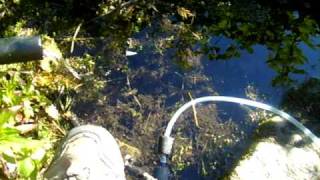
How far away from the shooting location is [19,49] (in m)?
1.34

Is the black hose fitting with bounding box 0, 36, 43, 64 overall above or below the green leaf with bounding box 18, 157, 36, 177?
above

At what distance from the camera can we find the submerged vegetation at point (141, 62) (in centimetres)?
325

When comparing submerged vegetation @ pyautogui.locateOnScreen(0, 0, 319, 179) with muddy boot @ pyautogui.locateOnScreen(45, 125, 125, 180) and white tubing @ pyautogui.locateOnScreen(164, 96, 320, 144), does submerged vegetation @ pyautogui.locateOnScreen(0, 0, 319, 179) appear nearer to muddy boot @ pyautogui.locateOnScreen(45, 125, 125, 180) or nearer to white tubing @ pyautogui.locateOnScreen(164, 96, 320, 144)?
white tubing @ pyautogui.locateOnScreen(164, 96, 320, 144)

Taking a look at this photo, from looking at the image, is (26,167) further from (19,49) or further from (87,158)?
(19,49)

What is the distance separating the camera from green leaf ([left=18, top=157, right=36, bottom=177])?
242cm

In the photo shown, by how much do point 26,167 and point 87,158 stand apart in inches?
13.9

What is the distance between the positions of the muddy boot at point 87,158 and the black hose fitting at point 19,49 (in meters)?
1.24

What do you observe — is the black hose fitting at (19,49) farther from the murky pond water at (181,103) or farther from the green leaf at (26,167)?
the murky pond water at (181,103)

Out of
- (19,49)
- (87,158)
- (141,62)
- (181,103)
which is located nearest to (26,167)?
(87,158)

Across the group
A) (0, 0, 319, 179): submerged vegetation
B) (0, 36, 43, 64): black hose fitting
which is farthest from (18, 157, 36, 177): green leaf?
(0, 36, 43, 64): black hose fitting

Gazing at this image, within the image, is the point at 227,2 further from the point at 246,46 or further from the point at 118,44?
the point at 118,44

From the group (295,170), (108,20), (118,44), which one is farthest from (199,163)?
(108,20)

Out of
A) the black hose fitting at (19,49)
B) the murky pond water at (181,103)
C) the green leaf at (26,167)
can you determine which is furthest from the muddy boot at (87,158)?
the black hose fitting at (19,49)

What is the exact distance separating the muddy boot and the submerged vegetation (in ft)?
0.73
